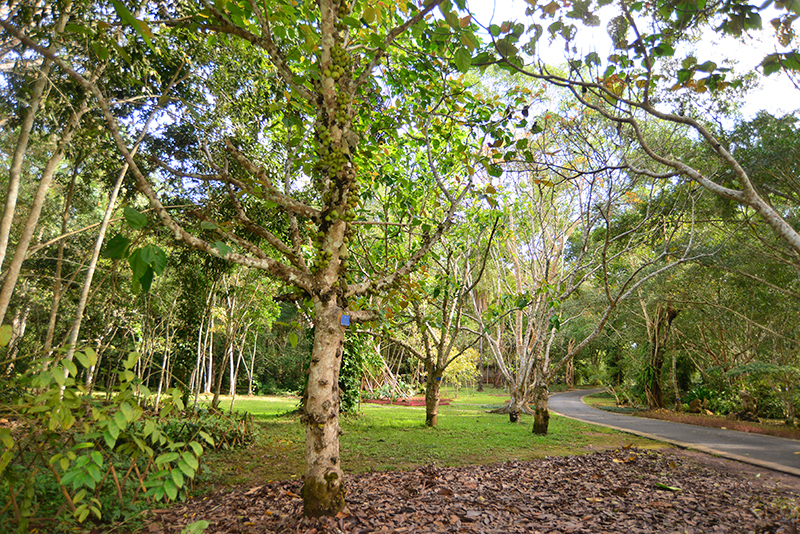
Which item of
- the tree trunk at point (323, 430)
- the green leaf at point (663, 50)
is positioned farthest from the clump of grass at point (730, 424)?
the tree trunk at point (323, 430)

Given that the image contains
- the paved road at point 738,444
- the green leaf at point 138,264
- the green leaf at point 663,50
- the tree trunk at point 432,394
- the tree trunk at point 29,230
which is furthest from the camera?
the tree trunk at point 432,394

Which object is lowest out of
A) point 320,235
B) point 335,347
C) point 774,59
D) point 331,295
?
point 335,347

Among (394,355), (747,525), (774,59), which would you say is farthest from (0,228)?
(394,355)

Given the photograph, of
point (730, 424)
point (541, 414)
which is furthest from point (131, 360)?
point (730, 424)

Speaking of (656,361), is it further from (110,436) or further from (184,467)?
(110,436)

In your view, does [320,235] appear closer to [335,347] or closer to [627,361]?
[335,347]

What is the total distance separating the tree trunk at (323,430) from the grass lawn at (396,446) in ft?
6.07

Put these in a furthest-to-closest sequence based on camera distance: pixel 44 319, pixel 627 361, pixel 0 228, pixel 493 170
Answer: pixel 627 361, pixel 44 319, pixel 0 228, pixel 493 170

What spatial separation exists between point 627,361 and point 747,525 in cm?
2173

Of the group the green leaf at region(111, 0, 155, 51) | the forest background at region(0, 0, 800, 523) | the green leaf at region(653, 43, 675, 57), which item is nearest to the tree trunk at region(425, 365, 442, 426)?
the forest background at region(0, 0, 800, 523)

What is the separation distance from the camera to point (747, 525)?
3.43m

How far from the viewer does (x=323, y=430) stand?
3.18 m

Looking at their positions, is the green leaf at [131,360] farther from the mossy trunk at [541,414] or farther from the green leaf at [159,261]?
the mossy trunk at [541,414]

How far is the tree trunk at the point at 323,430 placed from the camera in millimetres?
3137
